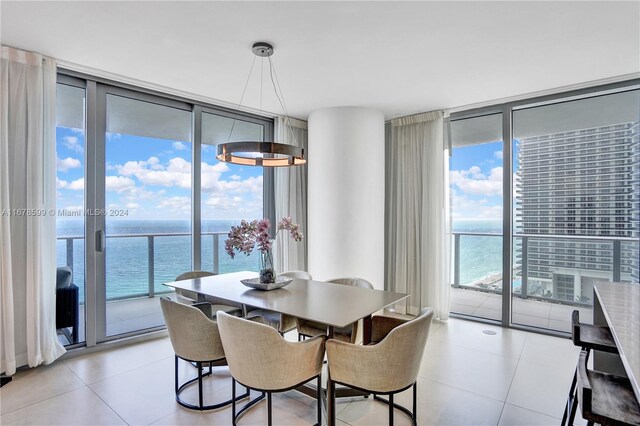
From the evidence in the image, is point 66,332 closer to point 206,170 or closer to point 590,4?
point 206,170

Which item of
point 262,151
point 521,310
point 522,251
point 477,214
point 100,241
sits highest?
point 262,151

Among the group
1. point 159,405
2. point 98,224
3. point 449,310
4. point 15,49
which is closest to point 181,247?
point 98,224

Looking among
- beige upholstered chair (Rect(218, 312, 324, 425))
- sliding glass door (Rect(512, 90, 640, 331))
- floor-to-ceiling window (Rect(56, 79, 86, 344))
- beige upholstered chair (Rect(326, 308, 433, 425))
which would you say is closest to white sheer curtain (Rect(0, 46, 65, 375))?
floor-to-ceiling window (Rect(56, 79, 86, 344))

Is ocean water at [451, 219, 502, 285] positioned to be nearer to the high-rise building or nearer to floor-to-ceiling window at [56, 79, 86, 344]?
the high-rise building

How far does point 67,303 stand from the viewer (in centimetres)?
341

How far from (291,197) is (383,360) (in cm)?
334

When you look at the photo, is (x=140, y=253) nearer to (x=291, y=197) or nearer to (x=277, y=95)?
Answer: (x=291, y=197)

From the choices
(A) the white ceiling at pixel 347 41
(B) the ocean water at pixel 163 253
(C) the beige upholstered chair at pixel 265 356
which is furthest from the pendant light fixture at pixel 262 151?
(B) the ocean water at pixel 163 253

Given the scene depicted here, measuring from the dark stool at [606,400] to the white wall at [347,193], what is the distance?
284cm

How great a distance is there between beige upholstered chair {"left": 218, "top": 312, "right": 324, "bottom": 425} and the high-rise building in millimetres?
3639

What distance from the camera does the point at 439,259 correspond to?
14.7 ft

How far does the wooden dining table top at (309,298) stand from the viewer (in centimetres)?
206

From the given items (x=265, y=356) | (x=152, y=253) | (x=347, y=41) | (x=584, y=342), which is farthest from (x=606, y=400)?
(x=152, y=253)

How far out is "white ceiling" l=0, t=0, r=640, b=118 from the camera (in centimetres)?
230
